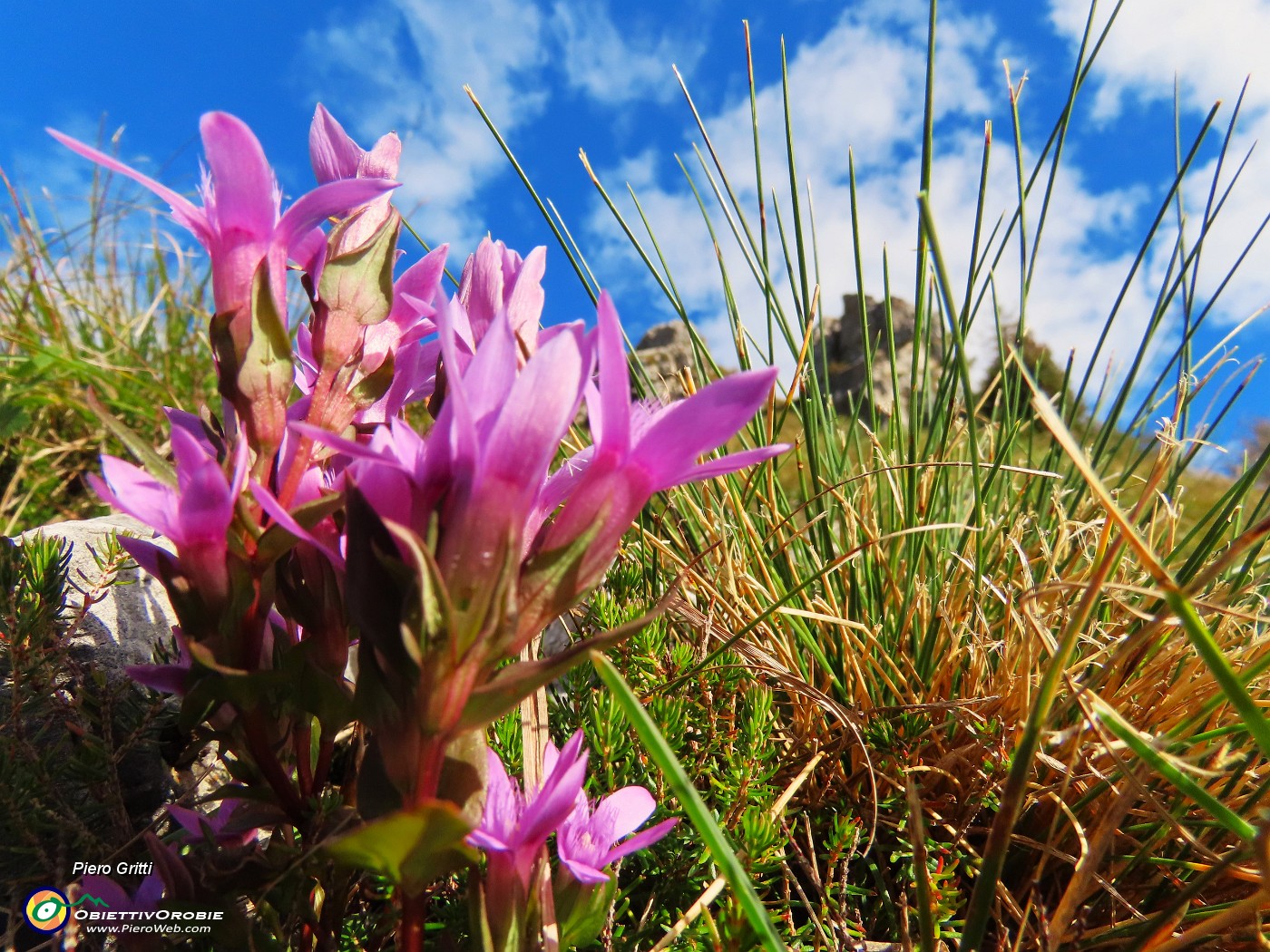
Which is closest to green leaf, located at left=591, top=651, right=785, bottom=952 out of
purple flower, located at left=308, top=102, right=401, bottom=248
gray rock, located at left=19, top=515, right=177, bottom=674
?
purple flower, located at left=308, top=102, right=401, bottom=248

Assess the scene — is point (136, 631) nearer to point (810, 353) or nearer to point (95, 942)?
point (95, 942)

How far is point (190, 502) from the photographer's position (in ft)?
1.33

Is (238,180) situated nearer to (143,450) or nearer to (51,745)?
(143,450)

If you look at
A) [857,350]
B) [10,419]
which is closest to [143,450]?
[10,419]

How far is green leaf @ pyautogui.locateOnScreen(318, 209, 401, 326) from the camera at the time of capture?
1.58 ft

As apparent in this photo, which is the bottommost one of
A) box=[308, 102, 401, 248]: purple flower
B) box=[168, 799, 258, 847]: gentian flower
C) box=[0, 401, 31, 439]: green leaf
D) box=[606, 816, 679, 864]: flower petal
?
box=[606, 816, 679, 864]: flower petal

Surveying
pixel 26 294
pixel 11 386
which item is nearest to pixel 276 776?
pixel 11 386

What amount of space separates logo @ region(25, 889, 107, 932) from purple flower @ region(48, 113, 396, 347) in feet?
1.28

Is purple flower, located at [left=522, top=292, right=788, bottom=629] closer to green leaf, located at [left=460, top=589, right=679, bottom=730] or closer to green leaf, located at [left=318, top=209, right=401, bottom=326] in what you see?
green leaf, located at [left=460, top=589, right=679, bottom=730]

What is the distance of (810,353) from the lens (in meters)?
0.94

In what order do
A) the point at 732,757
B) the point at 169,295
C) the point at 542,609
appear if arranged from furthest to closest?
1. the point at 169,295
2. the point at 732,757
3. the point at 542,609

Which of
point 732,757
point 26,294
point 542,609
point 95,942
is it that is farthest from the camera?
point 26,294

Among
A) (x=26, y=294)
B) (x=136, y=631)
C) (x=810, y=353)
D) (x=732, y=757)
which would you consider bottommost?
(x=732, y=757)

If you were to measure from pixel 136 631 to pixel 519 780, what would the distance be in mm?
476
